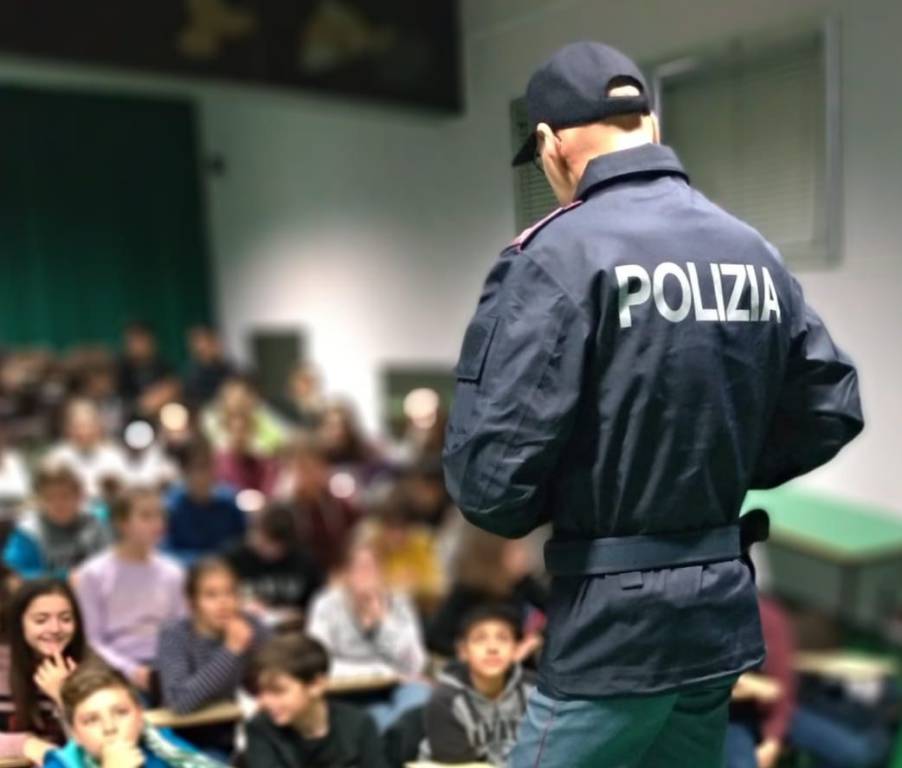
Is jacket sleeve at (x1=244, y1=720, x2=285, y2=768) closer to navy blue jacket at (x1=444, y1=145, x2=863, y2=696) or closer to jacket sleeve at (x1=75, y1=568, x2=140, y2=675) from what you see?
jacket sleeve at (x1=75, y1=568, x2=140, y2=675)

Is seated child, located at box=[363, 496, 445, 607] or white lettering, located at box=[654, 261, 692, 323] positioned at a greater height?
white lettering, located at box=[654, 261, 692, 323]

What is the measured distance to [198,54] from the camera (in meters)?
3.31

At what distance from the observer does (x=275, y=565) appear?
3.25m

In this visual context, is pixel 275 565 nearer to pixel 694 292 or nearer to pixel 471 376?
pixel 471 376

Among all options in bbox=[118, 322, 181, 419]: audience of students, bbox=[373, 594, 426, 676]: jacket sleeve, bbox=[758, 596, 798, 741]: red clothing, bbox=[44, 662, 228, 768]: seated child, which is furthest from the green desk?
bbox=[118, 322, 181, 419]: audience of students

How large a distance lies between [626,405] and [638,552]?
0.19 meters

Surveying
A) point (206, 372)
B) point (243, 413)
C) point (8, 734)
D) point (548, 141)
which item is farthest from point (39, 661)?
point (206, 372)

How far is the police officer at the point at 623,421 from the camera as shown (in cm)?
110

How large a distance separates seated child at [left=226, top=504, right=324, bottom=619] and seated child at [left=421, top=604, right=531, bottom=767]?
148 cm

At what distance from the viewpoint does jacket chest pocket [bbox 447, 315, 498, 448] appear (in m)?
1.14

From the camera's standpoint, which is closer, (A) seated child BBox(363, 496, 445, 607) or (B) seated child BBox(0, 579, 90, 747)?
(B) seated child BBox(0, 579, 90, 747)

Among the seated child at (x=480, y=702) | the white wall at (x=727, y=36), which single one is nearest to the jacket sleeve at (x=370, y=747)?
the seated child at (x=480, y=702)

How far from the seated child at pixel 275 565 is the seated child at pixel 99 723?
161 cm

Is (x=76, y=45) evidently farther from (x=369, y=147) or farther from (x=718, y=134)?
(x=718, y=134)
